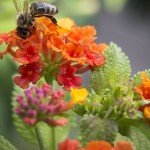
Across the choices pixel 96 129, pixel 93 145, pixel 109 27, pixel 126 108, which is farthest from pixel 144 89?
pixel 109 27

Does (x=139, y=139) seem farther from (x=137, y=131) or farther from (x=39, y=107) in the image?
(x=39, y=107)

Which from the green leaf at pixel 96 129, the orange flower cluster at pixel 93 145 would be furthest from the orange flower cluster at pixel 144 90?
the orange flower cluster at pixel 93 145

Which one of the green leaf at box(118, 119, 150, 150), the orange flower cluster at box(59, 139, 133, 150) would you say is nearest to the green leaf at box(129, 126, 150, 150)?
the green leaf at box(118, 119, 150, 150)

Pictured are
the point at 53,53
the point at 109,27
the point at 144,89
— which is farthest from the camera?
the point at 109,27

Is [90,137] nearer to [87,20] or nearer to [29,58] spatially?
[29,58]

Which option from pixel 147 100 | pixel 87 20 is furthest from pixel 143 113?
pixel 87 20

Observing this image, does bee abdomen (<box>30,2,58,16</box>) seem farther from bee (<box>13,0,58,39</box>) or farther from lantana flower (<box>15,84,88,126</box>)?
lantana flower (<box>15,84,88,126</box>)

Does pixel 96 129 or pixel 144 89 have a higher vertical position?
pixel 144 89

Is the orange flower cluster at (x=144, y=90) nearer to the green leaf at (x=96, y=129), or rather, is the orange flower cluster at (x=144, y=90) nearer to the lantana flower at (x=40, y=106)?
the green leaf at (x=96, y=129)
